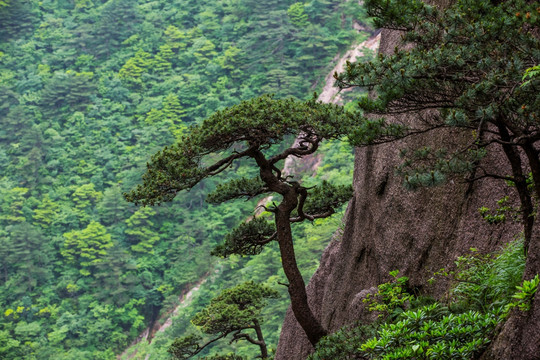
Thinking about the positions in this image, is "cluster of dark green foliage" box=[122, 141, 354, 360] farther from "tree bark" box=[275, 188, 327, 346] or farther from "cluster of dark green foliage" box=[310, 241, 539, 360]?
"cluster of dark green foliage" box=[310, 241, 539, 360]

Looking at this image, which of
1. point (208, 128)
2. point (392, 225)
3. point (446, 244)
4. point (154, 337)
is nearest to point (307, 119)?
point (208, 128)

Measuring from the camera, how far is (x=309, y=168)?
3247 centimetres

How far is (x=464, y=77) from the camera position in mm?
3766

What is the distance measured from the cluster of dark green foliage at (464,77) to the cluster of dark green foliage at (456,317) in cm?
44

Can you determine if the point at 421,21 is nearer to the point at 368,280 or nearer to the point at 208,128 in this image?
the point at 208,128

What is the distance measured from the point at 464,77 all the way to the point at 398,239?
2.83 m

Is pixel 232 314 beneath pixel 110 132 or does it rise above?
above

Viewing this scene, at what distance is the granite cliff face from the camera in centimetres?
480

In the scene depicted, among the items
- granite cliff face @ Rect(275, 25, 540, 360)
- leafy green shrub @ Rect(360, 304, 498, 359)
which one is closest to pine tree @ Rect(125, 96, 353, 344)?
granite cliff face @ Rect(275, 25, 540, 360)

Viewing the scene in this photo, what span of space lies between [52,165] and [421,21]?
123 ft

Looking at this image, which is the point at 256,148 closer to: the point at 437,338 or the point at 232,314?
the point at 437,338

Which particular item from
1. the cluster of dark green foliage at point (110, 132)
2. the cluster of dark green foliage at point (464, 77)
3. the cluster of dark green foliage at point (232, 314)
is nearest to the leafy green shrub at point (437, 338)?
the cluster of dark green foliage at point (464, 77)

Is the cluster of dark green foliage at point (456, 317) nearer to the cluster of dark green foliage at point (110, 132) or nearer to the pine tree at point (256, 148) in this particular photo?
the pine tree at point (256, 148)

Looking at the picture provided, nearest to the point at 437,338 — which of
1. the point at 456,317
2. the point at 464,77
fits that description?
the point at 456,317
